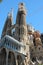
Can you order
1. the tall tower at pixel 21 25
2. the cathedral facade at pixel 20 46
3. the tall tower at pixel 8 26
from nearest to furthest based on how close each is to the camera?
the cathedral facade at pixel 20 46
the tall tower at pixel 21 25
the tall tower at pixel 8 26

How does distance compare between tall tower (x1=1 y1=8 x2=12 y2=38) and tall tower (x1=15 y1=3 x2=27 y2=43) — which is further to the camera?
tall tower (x1=1 y1=8 x2=12 y2=38)

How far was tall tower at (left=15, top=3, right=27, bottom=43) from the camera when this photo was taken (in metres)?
43.7

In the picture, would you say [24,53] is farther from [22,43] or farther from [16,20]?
[16,20]

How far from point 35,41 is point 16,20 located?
271 inches

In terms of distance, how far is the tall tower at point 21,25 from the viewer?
Answer: 4373 cm

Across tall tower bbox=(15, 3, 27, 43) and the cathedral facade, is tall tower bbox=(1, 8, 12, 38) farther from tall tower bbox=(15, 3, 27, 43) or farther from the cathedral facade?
tall tower bbox=(15, 3, 27, 43)

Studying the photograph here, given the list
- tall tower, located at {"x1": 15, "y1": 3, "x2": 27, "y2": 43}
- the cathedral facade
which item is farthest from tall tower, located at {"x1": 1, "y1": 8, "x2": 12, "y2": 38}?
tall tower, located at {"x1": 15, "y1": 3, "x2": 27, "y2": 43}

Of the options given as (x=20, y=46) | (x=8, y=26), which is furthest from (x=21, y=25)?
(x=20, y=46)

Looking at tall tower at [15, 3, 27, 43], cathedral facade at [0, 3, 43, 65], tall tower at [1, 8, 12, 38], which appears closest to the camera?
cathedral facade at [0, 3, 43, 65]

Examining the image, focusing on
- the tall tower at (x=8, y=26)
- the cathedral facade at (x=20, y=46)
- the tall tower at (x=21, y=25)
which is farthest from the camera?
the tall tower at (x=8, y=26)

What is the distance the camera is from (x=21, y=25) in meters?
45.8

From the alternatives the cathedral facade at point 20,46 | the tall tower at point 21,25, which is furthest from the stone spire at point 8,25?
the tall tower at point 21,25

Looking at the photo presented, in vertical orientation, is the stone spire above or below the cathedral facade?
above

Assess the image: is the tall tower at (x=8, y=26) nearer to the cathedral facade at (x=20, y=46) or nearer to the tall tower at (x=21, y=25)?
the cathedral facade at (x=20, y=46)
